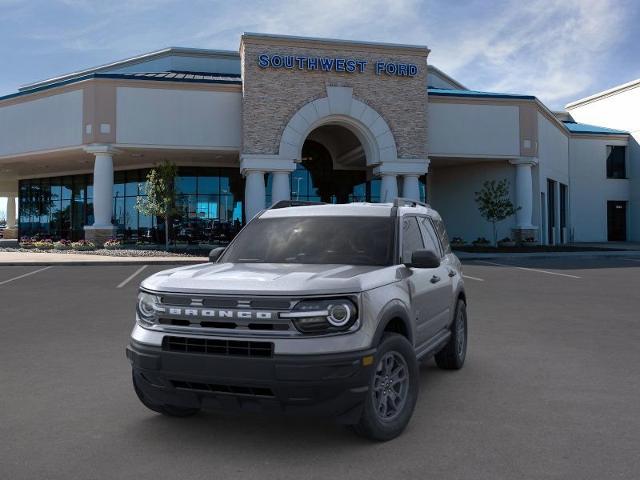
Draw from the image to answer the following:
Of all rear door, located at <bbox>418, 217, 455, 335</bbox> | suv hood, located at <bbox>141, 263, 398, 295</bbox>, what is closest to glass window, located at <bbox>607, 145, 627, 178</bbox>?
rear door, located at <bbox>418, 217, 455, 335</bbox>

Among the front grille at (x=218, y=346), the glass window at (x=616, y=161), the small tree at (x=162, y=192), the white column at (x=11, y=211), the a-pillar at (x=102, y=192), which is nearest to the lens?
the front grille at (x=218, y=346)

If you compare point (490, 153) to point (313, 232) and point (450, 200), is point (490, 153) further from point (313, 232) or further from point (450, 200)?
point (313, 232)

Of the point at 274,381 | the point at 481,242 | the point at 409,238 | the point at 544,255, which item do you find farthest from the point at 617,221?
the point at 274,381

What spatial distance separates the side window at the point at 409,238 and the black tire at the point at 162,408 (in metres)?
2.18

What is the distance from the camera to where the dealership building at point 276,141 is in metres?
28.5

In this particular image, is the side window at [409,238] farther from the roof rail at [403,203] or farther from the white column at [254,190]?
the white column at [254,190]

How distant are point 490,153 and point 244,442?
30.3 m

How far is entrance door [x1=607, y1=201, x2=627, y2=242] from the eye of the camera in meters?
43.8

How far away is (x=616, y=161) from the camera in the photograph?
143ft

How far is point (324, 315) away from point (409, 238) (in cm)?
183

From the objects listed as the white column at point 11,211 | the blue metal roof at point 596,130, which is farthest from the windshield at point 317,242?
the white column at point 11,211

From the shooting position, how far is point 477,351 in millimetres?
7395

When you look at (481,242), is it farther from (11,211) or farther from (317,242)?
(11,211)

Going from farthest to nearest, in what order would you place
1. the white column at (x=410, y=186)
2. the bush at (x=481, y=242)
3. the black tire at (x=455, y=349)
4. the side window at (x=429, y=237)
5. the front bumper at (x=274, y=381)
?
the bush at (x=481, y=242) → the white column at (x=410, y=186) → the black tire at (x=455, y=349) → the side window at (x=429, y=237) → the front bumper at (x=274, y=381)
